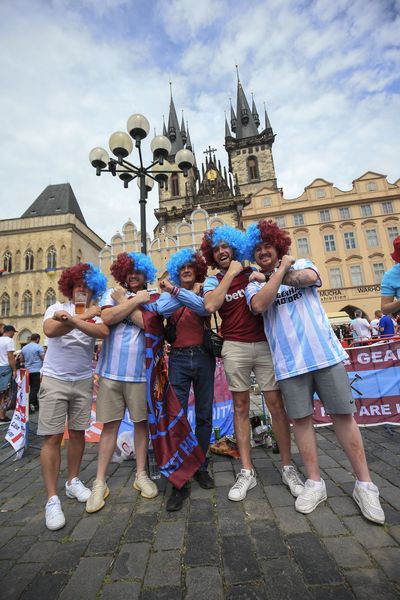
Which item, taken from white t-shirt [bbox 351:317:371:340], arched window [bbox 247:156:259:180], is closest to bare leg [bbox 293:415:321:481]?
white t-shirt [bbox 351:317:371:340]

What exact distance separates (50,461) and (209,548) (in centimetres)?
141

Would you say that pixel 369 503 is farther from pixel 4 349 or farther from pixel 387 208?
pixel 387 208

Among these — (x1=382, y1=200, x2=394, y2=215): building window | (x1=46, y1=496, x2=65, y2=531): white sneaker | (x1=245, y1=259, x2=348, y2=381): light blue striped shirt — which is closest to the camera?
(x1=46, y1=496, x2=65, y2=531): white sneaker

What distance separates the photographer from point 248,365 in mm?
2594

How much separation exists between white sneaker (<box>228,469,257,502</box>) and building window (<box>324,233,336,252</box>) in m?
27.7

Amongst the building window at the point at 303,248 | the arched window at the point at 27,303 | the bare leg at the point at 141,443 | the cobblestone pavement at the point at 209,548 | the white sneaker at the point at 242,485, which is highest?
the building window at the point at 303,248

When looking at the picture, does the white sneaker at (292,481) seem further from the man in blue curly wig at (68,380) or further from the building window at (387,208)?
the building window at (387,208)

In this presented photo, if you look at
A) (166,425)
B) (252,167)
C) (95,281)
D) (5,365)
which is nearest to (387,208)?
(252,167)

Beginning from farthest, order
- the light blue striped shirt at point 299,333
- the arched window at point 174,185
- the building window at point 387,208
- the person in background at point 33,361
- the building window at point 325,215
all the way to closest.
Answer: the arched window at point 174,185 → the building window at point 325,215 → the building window at point 387,208 → the person in background at point 33,361 → the light blue striped shirt at point 299,333

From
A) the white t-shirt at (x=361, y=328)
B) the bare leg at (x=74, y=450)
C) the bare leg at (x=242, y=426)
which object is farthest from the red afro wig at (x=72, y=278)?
the white t-shirt at (x=361, y=328)

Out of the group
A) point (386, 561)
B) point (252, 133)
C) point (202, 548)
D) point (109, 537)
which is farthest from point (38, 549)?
point (252, 133)

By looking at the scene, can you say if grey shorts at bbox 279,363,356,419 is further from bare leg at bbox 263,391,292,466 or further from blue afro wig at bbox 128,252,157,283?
blue afro wig at bbox 128,252,157,283

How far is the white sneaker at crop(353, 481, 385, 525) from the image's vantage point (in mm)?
1953

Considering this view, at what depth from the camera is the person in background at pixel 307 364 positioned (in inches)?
87.0
